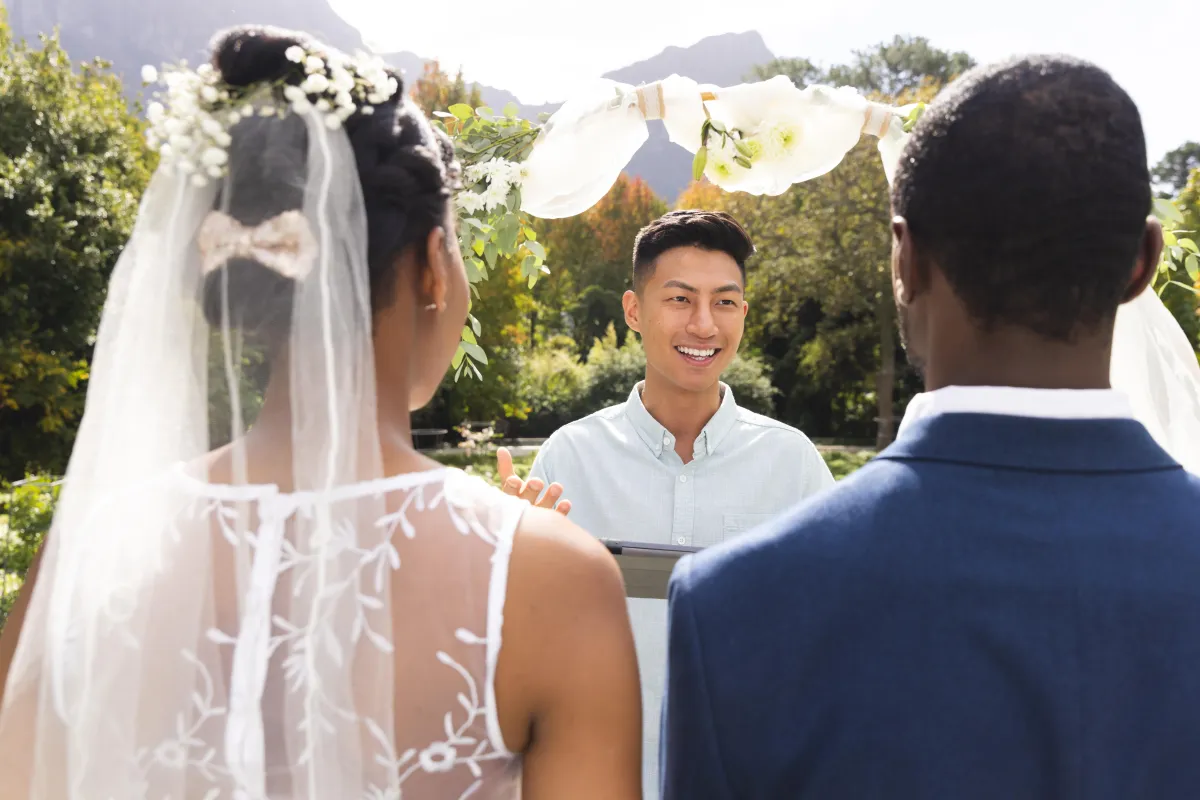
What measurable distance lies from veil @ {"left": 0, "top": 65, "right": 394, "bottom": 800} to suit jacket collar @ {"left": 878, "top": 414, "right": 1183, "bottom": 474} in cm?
84

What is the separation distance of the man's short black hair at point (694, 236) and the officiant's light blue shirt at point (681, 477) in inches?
22.3

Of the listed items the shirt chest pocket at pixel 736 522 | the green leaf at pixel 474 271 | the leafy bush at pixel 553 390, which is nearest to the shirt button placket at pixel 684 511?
the shirt chest pocket at pixel 736 522

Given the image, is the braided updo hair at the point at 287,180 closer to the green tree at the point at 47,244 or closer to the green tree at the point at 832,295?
the green tree at the point at 47,244

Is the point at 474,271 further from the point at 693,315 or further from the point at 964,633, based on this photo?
the point at 964,633

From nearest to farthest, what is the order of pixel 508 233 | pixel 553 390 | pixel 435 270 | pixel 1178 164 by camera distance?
pixel 435 270 < pixel 508 233 < pixel 553 390 < pixel 1178 164

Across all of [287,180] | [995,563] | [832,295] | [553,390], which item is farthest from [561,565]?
[553,390]

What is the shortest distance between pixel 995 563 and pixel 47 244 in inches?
662

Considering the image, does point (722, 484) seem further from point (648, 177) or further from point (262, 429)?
point (648, 177)

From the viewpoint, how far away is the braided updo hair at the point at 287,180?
1495 millimetres

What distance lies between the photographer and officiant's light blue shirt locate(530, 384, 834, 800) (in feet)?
10.9

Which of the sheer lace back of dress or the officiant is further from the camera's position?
the officiant

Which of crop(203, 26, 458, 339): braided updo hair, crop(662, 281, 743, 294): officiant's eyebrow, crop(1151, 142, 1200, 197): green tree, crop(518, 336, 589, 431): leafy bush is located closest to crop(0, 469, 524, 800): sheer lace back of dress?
crop(203, 26, 458, 339): braided updo hair

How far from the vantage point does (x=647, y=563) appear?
2.50 m

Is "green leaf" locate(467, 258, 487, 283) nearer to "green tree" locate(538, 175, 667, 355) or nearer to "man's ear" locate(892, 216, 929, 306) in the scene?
"man's ear" locate(892, 216, 929, 306)
